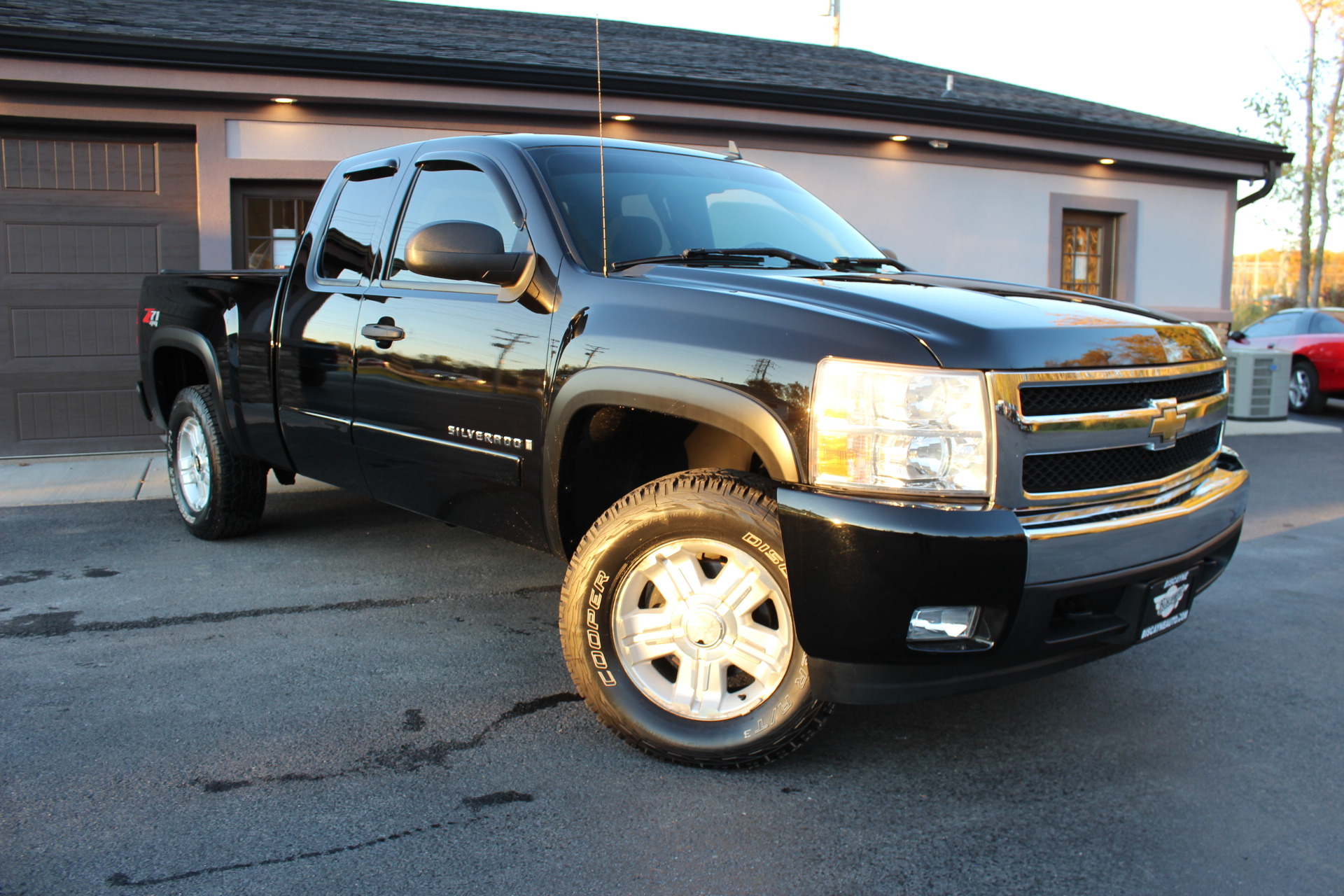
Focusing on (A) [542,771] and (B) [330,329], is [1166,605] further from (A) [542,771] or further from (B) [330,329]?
(B) [330,329]

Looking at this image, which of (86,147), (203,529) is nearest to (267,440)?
(203,529)

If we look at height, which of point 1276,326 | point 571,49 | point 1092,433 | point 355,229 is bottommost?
point 1092,433

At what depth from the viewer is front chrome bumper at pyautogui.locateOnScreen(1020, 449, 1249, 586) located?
2.54 meters

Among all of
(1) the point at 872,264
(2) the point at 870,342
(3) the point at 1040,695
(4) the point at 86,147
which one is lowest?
(3) the point at 1040,695

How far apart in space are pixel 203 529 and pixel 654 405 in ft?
12.3

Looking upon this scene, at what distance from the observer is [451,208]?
4023 millimetres

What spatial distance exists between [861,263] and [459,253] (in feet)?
5.08

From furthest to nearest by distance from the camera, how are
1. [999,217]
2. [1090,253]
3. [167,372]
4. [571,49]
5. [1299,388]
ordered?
[1299,388] < [1090,253] < [999,217] < [571,49] < [167,372]

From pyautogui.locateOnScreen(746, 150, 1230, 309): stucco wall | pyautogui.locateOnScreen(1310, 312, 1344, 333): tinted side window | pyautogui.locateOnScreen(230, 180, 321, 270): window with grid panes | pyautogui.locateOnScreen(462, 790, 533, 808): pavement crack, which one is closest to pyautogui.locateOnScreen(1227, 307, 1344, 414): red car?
pyautogui.locateOnScreen(1310, 312, 1344, 333): tinted side window

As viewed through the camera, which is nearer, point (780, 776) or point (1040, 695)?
point (780, 776)

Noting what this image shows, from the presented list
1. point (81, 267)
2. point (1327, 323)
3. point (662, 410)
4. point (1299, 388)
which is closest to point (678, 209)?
point (662, 410)

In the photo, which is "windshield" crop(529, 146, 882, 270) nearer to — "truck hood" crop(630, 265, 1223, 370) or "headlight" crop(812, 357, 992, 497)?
"truck hood" crop(630, 265, 1223, 370)

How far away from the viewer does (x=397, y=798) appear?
2760mm

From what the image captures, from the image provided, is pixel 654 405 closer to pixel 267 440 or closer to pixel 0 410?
pixel 267 440
